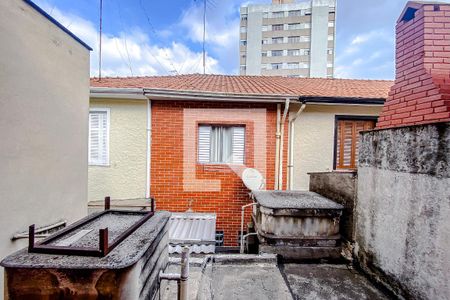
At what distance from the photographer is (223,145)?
7562mm


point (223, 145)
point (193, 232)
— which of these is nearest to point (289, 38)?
point (223, 145)

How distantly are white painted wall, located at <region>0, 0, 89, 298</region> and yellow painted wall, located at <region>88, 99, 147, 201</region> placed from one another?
7.32ft

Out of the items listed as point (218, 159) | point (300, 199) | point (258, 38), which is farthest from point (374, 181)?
point (258, 38)

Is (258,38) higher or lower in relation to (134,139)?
higher

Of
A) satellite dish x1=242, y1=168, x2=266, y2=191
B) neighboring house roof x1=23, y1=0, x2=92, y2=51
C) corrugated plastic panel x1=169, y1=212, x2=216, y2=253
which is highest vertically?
neighboring house roof x1=23, y1=0, x2=92, y2=51

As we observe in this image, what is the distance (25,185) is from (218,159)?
5.04 metres

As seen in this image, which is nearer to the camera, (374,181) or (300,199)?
(374,181)

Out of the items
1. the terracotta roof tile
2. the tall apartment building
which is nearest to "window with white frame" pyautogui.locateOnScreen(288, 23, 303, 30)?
the tall apartment building

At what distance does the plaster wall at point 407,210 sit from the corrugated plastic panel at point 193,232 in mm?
3237

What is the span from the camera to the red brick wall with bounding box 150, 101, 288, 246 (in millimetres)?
7355

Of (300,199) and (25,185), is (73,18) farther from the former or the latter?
(300,199)

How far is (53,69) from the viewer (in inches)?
164

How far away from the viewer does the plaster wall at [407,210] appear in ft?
8.51

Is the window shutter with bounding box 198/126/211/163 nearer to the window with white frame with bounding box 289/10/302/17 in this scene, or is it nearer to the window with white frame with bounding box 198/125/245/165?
the window with white frame with bounding box 198/125/245/165
